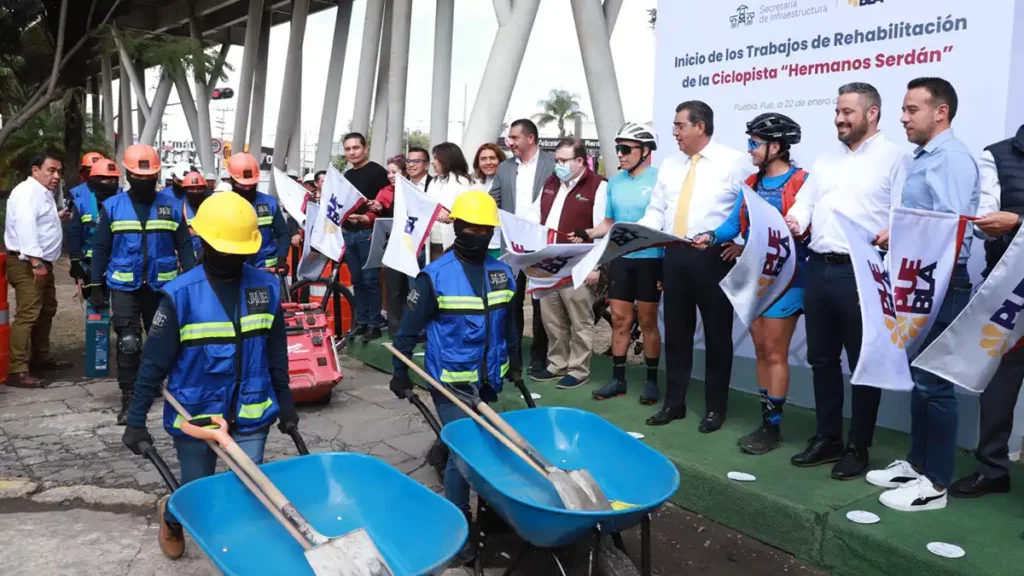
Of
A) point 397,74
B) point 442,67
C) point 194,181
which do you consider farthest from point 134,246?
point 397,74

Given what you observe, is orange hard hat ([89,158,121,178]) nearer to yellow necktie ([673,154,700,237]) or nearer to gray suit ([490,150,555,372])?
gray suit ([490,150,555,372])

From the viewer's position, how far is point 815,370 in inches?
186

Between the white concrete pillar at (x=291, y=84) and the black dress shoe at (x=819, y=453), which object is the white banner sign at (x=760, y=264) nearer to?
the black dress shoe at (x=819, y=453)

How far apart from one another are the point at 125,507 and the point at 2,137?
925 cm

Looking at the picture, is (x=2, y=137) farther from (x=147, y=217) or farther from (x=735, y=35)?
(x=735, y=35)

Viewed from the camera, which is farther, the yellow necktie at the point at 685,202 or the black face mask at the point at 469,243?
the yellow necktie at the point at 685,202

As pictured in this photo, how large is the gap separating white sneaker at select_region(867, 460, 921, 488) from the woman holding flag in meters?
0.67

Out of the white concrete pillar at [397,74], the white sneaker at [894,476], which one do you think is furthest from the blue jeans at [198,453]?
the white concrete pillar at [397,74]

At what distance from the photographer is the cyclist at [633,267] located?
5820 mm

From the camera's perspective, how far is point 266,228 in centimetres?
771

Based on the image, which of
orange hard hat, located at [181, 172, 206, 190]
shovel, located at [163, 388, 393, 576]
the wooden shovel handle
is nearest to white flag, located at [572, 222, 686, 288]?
the wooden shovel handle

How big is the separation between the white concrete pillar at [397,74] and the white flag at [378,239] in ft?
32.8

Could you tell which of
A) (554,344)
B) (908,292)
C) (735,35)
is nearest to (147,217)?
(554,344)

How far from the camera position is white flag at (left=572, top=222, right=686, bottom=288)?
481 cm
